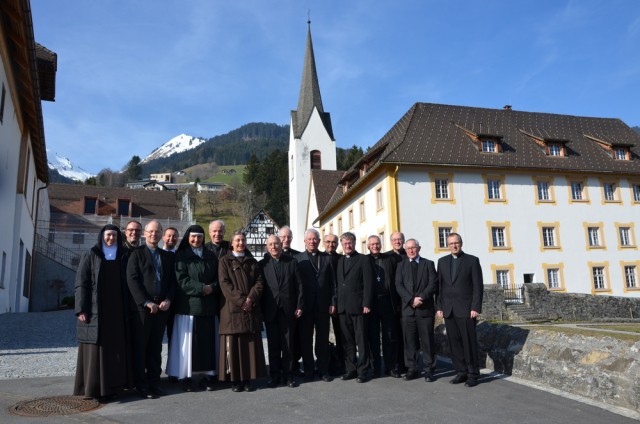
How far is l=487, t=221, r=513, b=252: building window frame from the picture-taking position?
29.5 meters

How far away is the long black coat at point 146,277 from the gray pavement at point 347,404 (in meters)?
1.20

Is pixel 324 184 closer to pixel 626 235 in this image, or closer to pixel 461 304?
pixel 626 235

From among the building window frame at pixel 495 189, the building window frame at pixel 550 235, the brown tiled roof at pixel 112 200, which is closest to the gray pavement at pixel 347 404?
the building window frame at pixel 495 189

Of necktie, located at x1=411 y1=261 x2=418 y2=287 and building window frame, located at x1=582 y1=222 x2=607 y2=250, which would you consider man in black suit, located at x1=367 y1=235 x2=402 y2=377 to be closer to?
necktie, located at x1=411 y1=261 x2=418 y2=287

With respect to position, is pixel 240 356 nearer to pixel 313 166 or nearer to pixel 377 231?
pixel 377 231

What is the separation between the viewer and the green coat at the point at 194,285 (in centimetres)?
668

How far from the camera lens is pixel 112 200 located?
54.4m

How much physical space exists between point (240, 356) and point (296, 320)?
1.15m

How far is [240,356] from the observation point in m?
6.56

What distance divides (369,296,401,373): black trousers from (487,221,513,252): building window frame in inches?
909

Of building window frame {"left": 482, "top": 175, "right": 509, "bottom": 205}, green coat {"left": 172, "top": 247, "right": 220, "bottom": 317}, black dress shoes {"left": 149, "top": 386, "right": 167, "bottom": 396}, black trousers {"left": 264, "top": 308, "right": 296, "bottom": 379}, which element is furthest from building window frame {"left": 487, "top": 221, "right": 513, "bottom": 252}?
black dress shoes {"left": 149, "top": 386, "right": 167, "bottom": 396}

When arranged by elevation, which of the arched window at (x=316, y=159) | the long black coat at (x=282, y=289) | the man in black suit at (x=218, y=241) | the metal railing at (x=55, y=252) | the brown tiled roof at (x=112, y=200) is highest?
the arched window at (x=316, y=159)

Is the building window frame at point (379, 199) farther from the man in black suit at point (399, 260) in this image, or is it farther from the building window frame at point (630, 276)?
the man in black suit at point (399, 260)

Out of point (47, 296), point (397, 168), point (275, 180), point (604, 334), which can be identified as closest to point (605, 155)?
point (397, 168)
